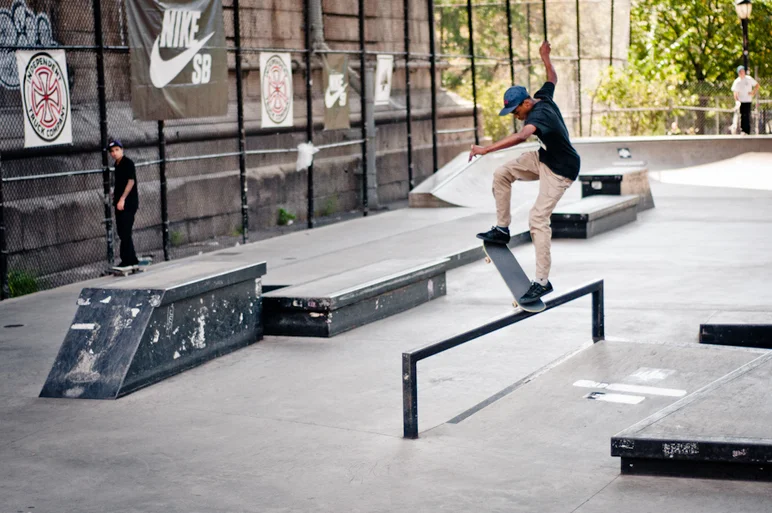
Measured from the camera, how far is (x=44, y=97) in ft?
42.5

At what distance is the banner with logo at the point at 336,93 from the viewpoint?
19.1 meters

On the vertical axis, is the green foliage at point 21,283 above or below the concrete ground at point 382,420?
above

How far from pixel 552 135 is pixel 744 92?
65.8 ft

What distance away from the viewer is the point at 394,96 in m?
24.8

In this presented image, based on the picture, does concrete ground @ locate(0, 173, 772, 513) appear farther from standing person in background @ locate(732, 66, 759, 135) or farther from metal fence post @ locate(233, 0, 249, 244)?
standing person in background @ locate(732, 66, 759, 135)

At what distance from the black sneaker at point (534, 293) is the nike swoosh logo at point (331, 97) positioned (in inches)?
446

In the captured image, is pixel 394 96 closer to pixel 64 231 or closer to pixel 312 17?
pixel 312 17

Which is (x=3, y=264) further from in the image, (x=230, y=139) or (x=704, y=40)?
(x=704, y=40)

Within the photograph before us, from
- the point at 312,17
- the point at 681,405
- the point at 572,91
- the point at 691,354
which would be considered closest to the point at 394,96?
the point at 312,17

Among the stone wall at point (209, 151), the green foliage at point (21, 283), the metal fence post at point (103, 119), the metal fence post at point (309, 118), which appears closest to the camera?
the green foliage at point (21, 283)

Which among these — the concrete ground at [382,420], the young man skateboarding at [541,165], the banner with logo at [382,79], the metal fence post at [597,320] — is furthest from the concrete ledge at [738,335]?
the banner with logo at [382,79]

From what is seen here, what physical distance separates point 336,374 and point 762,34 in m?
31.7

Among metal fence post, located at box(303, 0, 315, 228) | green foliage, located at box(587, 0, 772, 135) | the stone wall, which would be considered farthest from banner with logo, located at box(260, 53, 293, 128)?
green foliage, located at box(587, 0, 772, 135)

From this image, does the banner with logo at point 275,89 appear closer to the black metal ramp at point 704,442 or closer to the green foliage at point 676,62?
the black metal ramp at point 704,442
